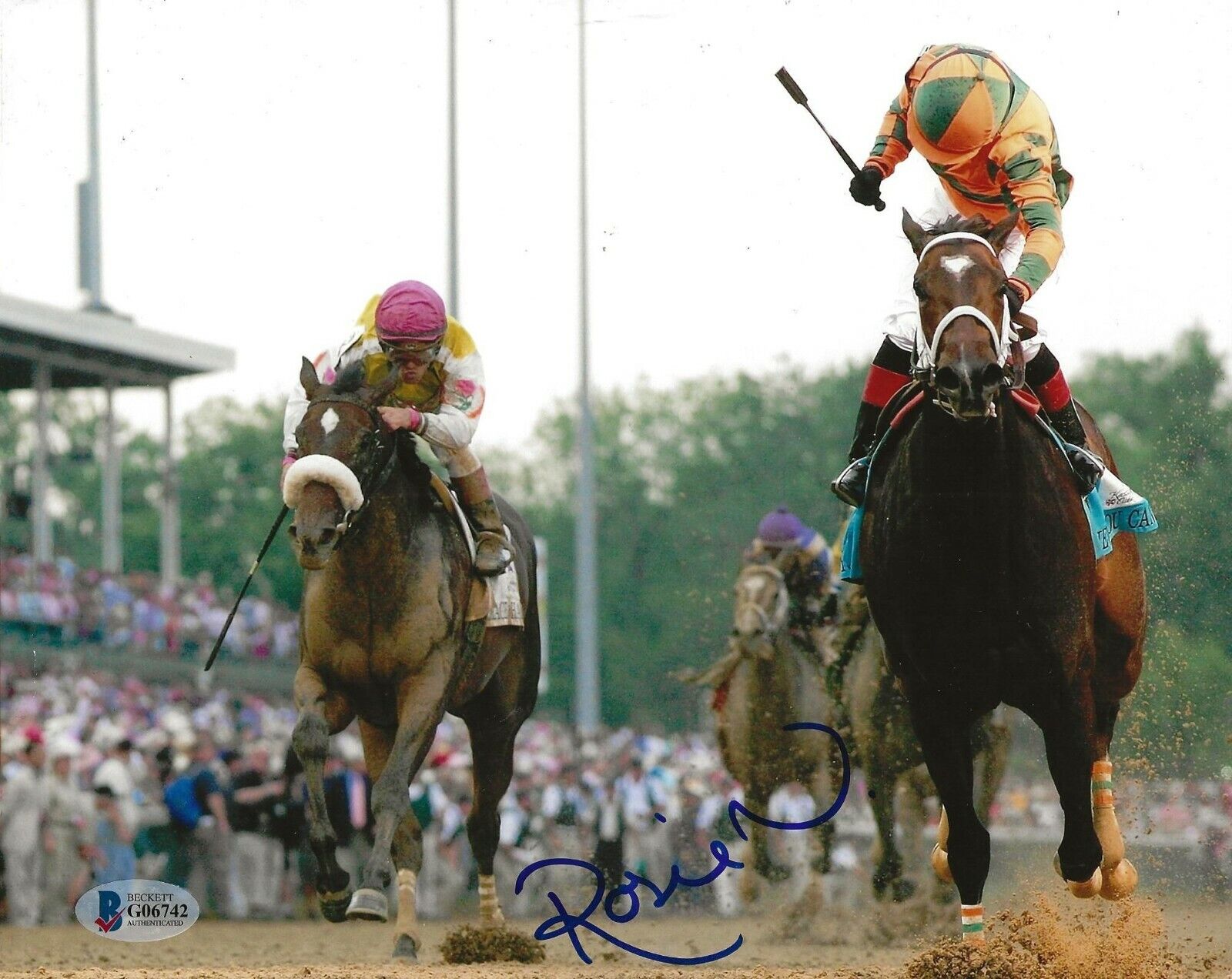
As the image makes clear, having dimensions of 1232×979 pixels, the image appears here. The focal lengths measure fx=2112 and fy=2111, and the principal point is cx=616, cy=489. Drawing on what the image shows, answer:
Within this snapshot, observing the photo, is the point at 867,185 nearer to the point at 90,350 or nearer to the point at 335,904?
the point at 335,904

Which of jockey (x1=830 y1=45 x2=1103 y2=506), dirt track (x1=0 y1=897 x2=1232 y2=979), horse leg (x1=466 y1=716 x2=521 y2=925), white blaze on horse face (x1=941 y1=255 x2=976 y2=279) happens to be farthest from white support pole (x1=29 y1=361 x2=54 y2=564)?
white blaze on horse face (x1=941 y1=255 x2=976 y2=279)

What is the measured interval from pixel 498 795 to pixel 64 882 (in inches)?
201

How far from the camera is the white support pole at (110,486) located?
81.1 feet

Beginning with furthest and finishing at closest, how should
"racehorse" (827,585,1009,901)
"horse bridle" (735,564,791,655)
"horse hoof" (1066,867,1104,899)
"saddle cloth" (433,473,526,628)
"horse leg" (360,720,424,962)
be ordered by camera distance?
"horse bridle" (735,564,791,655)
"racehorse" (827,585,1009,901)
"saddle cloth" (433,473,526,628)
"horse leg" (360,720,424,962)
"horse hoof" (1066,867,1104,899)

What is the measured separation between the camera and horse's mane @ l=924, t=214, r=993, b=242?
6887 mm

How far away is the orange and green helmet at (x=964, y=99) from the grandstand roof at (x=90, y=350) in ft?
53.0

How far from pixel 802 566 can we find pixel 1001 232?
5.62 metres

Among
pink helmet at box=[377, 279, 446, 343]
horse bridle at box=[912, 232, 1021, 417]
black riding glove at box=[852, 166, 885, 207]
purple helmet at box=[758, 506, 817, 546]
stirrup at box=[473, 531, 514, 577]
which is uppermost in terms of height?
black riding glove at box=[852, 166, 885, 207]

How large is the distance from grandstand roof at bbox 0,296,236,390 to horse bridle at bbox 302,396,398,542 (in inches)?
597

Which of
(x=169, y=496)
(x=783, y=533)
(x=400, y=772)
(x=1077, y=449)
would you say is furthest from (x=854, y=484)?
(x=169, y=496)

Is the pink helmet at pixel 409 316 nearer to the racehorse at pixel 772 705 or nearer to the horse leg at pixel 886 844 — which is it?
the horse leg at pixel 886 844

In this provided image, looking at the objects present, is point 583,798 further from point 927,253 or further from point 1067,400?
point 927,253

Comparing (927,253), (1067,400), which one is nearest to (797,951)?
(1067,400)

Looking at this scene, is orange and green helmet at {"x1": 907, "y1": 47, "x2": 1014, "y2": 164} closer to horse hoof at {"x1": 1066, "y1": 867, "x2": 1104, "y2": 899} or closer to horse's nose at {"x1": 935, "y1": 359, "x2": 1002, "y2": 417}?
horse's nose at {"x1": 935, "y1": 359, "x2": 1002, "y2": 417}
